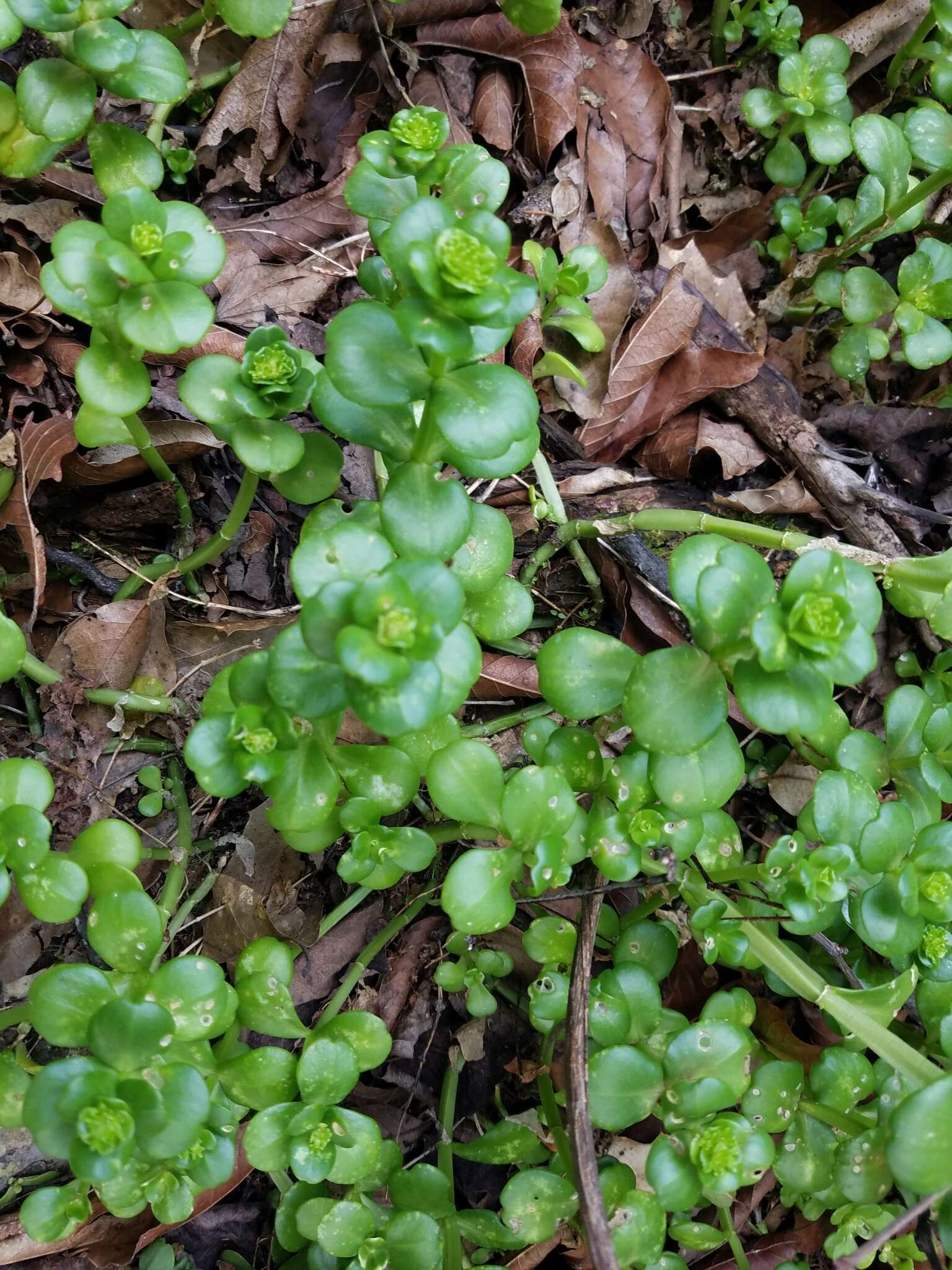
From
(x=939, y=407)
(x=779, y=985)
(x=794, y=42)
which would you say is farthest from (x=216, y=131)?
(x=779, y=985)

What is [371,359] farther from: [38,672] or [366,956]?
[366,956]

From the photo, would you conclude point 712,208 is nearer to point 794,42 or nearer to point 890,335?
A: point 794,42

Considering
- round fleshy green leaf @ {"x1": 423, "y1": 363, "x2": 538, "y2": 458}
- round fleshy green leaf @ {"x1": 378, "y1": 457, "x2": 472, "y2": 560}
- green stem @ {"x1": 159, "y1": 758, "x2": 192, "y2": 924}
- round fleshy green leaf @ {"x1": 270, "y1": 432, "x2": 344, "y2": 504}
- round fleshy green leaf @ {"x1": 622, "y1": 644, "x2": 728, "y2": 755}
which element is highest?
round fleshy green leaf @ {"x1": 423, "y1": 363, "x2": 538, "y2": 458}

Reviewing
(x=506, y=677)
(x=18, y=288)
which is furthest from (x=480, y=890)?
(x=18, y=288)

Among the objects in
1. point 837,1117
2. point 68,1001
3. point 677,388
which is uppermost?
point 677,388

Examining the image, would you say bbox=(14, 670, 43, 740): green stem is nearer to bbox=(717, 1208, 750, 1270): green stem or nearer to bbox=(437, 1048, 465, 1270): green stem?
bbox=(437, 1048, 465, 1270): green stem

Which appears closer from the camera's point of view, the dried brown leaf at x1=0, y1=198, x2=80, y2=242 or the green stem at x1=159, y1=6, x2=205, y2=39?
the green stem at x1=159, y1=6, x2=205, y2=39

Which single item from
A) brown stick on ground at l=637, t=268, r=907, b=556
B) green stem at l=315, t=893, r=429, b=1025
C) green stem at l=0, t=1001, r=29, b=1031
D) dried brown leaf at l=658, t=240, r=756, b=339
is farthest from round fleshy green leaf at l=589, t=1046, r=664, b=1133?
dried brown leaf at l=658, t=240, r=756, b=339
